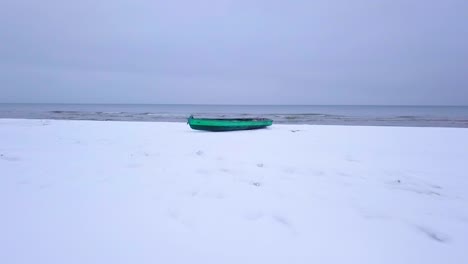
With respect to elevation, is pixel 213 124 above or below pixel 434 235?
above

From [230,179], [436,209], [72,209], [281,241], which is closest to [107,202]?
[72,209]

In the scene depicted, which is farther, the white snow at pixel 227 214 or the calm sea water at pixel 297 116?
the calm sea water at pixel 297 116

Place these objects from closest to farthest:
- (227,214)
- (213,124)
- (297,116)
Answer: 1. (227,214)
2. (213,124)
3. (297,116)

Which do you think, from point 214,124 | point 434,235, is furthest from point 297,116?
point 434,235

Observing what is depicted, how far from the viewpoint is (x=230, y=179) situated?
373 cm

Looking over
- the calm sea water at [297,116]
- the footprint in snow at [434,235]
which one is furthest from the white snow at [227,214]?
the calm sea water at [297,116]

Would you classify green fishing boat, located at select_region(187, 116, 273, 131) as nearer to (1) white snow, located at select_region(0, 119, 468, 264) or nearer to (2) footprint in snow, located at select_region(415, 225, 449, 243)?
(1) white snow, located at select_region(0, 119, 468, 264)

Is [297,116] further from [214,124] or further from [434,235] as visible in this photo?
[434,235]

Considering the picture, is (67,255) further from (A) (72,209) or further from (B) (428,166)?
(B) (428,166)

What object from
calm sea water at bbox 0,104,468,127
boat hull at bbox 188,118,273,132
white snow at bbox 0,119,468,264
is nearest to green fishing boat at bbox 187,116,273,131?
boat hull at bbox 188,118,273,132

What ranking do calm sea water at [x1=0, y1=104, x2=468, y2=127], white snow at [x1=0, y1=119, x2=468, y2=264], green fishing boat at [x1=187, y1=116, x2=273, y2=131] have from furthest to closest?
calm sea water at [x1=0, y1=104, x2=468, y2=127]
green fishing boat at [x1=187, y1=116, x2=273, y2=131]
white snow at [x1=0, y1=119, x2=468, y2=264]

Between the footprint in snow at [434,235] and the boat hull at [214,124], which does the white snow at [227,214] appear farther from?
the boat hull at [214,124]

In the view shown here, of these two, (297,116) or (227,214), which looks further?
(297,116)

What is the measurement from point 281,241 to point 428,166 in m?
4.30
